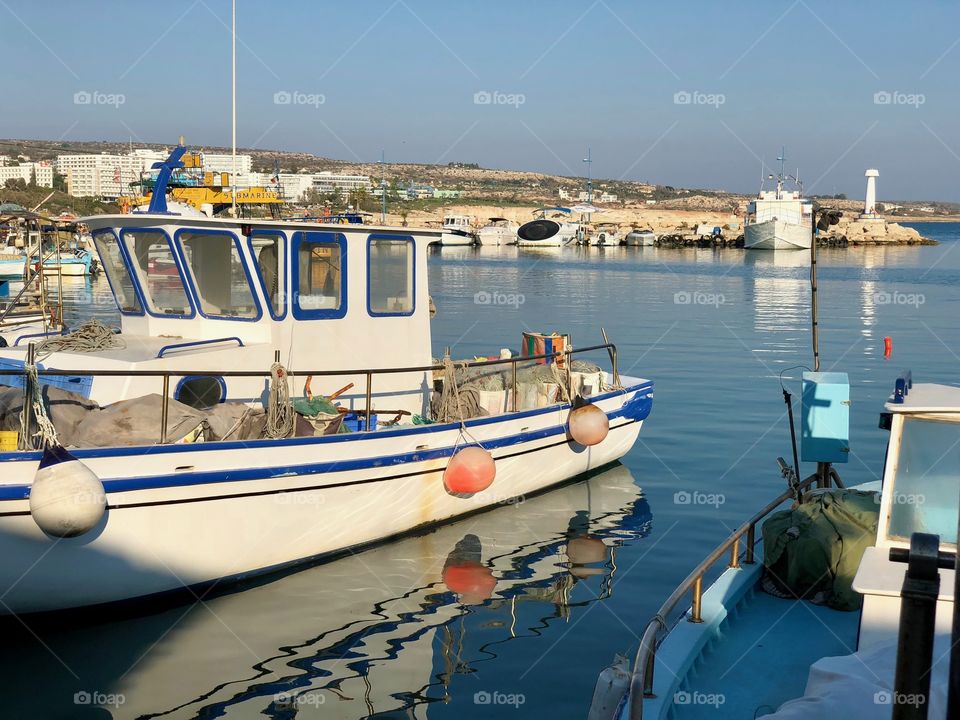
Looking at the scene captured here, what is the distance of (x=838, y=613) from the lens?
7.30 meters

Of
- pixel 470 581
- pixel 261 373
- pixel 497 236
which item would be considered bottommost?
pixel 470 581

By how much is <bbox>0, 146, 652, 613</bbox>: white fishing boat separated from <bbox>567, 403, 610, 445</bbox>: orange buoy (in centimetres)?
3

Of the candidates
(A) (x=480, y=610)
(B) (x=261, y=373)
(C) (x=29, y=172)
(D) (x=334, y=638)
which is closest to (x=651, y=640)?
(D) (x=334, y=638)

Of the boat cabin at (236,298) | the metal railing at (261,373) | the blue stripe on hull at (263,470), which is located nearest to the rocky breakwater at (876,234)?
the metal railing at (261,373)

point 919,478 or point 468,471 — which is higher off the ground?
point 919,478

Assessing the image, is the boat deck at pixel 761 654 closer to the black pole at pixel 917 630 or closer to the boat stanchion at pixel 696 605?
the boat stanchion at pixel 696 605

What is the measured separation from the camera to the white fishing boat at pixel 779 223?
84000 mm

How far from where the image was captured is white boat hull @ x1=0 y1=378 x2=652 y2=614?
840cm

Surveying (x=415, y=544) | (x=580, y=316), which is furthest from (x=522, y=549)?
(x=580, y=316)

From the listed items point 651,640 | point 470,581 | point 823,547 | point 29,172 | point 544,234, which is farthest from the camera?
point 29,172

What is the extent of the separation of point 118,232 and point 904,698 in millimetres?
9363

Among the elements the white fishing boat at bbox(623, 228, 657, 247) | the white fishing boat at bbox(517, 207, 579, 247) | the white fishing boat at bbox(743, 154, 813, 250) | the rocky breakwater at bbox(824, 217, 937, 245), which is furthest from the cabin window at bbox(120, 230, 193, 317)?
the rocky breakwater at bbox(824, 217, 937, 245)

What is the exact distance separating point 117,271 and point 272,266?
1817 mm

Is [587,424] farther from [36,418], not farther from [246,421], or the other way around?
[36,418]
